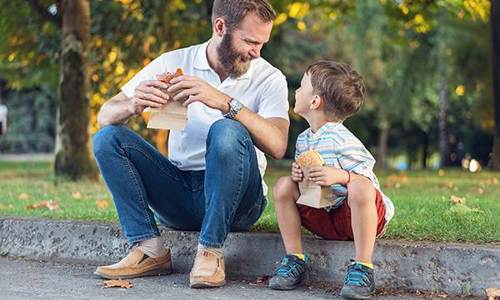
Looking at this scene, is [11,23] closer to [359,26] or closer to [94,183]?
[94,183]

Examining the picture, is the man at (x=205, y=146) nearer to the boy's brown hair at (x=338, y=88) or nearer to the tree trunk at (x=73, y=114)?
the boy's brown hair at (x=338, y=88)

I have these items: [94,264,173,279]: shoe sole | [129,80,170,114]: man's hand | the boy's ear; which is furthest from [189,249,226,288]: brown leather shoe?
the boy's ear

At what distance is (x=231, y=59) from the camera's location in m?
4.29

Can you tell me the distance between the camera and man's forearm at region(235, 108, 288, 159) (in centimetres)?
399

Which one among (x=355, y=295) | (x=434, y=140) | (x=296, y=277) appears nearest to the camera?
(x=355, y=295)

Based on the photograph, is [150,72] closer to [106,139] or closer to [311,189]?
[106,139]

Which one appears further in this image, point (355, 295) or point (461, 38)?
point (461, 38)

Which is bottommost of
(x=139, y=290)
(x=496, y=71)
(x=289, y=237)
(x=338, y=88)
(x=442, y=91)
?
(x=139, y=290)

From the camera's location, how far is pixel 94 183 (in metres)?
9.52

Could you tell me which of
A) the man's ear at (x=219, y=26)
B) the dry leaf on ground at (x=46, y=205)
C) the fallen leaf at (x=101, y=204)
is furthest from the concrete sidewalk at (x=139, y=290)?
the fallen leaf at (x=101, y=204)

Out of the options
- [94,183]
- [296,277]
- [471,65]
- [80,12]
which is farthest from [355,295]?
[471,65]

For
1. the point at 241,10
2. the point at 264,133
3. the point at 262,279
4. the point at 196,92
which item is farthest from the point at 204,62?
the point at 262,279

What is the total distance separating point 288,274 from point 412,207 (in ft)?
6.31

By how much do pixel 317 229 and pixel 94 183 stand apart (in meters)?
5.75
